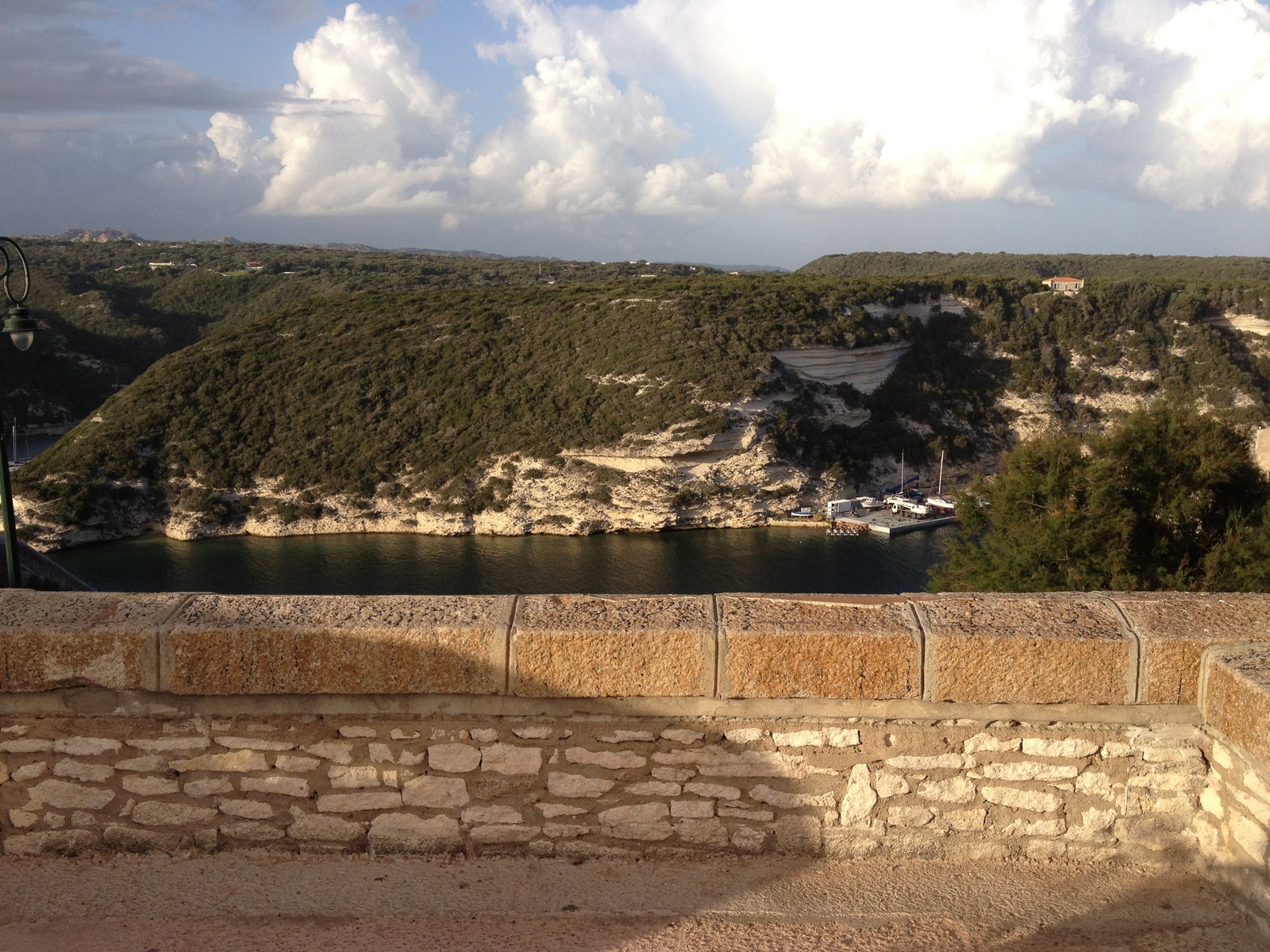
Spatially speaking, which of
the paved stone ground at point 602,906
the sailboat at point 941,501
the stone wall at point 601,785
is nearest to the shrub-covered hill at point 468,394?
the sailboat at point 941,501

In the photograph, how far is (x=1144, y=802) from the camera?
8.65ft

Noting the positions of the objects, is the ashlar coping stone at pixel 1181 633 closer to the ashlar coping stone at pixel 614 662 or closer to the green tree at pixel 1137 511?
the ashlar coping stone at pixel 614 662

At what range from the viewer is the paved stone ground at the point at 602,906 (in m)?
2.37

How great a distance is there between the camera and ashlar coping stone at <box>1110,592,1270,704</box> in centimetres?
260

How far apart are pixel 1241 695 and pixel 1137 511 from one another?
7.86 m

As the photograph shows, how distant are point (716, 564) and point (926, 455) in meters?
17.3

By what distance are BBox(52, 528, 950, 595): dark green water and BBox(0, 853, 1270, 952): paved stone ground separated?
26.7m

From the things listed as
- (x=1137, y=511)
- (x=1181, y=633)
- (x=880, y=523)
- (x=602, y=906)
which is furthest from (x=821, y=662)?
(x=880, y=523)

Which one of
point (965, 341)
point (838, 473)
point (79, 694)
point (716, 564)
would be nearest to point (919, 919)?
point (79, 694)

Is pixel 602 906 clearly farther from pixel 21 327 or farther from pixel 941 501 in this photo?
pixel 941 501

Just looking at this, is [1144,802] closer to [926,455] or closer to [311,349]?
[926,455]

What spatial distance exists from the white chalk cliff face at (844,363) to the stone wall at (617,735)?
43.6 meters

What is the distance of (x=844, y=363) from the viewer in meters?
47.8

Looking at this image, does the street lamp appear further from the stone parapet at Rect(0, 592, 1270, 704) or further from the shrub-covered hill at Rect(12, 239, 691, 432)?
the shrub-covered hill at Rect(12, 239, 691, 432)
